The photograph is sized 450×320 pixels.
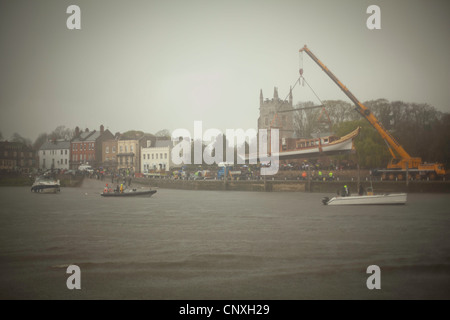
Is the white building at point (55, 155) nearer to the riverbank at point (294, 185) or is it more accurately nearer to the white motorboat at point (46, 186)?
the riverbank at point (294, 185)

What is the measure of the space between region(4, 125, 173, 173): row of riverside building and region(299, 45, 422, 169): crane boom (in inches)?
1281

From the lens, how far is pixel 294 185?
41188mm

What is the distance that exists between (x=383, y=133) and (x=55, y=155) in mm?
63220

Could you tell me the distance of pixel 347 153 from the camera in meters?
43.2

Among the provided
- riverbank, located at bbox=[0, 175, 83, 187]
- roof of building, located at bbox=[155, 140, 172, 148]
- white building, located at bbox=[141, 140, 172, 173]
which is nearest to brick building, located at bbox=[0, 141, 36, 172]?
riverbank, located at bbox=[0, 175, 83, 187]

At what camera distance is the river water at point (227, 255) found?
938 cm

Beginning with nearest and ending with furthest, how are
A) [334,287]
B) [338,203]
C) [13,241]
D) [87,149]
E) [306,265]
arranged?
[334,287]
[306,265]
[13,241]
[338,203]
[87,149]

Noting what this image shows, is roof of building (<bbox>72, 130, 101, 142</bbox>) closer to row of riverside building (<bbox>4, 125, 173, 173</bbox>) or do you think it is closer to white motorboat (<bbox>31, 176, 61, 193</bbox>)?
row of riverside building (<bbox>4, 125, 173, 173</bbox>)

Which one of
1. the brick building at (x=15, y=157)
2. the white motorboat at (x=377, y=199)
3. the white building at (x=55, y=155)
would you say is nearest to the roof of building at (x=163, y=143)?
the white building at (x=55, y=155)

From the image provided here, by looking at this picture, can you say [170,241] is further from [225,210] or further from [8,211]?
[8,211]

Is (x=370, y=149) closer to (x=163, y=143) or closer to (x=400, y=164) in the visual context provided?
(x=400, y=164)

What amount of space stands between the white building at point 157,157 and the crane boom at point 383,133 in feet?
105
